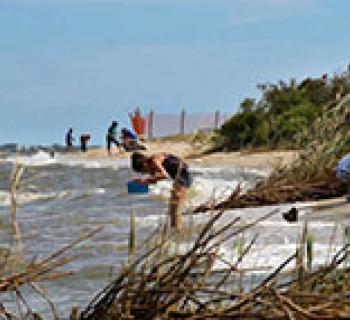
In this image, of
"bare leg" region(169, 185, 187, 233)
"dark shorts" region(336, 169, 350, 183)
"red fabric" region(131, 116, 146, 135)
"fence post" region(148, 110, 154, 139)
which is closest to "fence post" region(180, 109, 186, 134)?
"fence post" region(148, 110, 154, 139)

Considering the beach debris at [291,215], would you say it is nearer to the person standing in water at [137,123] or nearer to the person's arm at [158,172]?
the person's arm at [158,172]

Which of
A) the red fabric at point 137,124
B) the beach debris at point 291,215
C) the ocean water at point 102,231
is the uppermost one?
the red fabric at point 137,124

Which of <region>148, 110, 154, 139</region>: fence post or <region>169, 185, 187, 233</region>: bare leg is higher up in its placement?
<region>148, 110, 154, 139</region>: fence post

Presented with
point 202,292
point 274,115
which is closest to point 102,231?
point 202,292

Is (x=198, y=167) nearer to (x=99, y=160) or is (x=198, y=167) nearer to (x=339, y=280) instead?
(x=99, y=160)

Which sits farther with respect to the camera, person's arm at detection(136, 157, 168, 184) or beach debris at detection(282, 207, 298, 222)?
beach debris at detection(282, 207, 298, 222)

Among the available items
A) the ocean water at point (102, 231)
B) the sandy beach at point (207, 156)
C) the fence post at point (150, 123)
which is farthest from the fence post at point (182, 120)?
the ocean water at point (102, 231)

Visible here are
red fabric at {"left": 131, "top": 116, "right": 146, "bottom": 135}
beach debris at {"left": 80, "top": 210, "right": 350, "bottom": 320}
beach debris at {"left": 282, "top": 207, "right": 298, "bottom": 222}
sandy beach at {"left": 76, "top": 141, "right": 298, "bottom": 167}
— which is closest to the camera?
beach debris at {"left": 80, "top": 210, "right": 350, "bottom": 320}

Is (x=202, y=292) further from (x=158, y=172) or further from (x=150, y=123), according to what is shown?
(x=150, y=123)

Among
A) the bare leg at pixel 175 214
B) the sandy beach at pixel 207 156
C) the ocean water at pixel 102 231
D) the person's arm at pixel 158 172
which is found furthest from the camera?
the sandy beach at pixel 207 156

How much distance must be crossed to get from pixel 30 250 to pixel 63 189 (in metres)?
14.3

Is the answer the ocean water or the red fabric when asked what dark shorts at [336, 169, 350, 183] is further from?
the red fabric

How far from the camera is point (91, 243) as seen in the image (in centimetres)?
1275

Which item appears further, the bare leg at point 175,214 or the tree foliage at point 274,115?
the tree foliage at point 274,115
